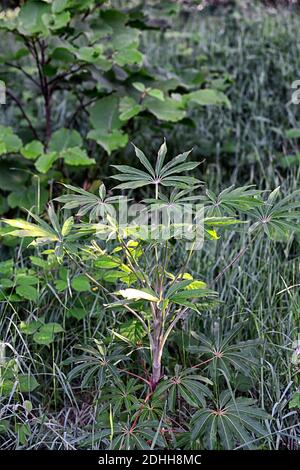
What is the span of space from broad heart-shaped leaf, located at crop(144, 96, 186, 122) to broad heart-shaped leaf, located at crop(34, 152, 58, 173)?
45 centimetres

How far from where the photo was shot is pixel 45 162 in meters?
2.62

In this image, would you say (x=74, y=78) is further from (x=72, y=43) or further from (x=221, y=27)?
(x=221, y=27)

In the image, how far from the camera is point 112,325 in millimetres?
2090

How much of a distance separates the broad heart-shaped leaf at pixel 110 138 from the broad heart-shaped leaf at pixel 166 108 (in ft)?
0.53

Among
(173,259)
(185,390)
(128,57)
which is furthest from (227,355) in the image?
(128,57)

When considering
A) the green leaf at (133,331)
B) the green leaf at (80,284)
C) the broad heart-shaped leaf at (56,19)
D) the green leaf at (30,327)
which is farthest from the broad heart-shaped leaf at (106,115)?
the green leaf at (133,331)

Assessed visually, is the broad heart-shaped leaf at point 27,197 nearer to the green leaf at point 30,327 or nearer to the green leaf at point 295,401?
the green leaf at point 30,327

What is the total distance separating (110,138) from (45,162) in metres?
0.32

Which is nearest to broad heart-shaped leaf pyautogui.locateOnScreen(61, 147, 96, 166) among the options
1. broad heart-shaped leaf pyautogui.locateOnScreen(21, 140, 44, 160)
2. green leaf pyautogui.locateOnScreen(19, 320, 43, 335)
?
broad heart-shaped leaf pyautogui.locateOnScreen(21, 140, 44, 160)

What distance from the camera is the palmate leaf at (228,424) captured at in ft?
5.07

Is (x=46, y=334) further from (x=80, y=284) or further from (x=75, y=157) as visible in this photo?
(x=75, y=157)

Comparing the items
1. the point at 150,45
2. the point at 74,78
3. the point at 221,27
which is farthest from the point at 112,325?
the point at 221,27

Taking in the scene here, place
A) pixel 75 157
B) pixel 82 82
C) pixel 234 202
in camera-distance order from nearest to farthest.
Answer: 1. pixel 234 202
2. pixel 75 157
3. pixel 82 82

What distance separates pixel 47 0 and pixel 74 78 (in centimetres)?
36
